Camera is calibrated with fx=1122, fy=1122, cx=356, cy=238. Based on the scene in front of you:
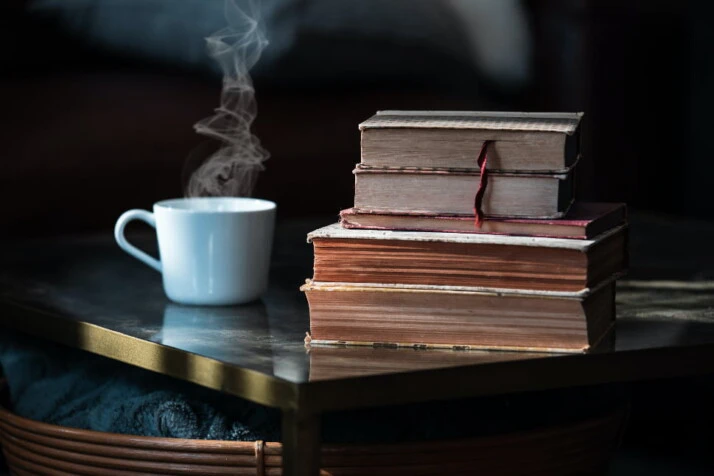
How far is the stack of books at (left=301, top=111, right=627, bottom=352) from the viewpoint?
2.74ft

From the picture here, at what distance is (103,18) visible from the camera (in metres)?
1.84

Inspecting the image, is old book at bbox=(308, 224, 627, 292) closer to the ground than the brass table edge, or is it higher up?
higher up

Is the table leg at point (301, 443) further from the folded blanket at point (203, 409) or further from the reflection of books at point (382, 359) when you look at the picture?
the folded blanket at point (203, 409)

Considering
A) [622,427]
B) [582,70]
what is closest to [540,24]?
[582,70]

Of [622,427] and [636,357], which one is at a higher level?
[636,357]

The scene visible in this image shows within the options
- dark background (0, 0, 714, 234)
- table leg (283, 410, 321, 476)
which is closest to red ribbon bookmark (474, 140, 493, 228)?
table leg (283, 410, 321, 476)

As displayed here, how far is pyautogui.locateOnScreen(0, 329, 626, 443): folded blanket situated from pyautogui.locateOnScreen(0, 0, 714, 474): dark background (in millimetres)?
644

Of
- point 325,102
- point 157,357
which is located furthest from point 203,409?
point 325,102

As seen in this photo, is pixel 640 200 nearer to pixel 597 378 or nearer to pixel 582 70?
pixel 582 70

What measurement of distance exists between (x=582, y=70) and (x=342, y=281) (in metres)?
1.70

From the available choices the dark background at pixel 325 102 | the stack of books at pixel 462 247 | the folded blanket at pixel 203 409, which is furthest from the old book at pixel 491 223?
the dark background at pixel 325 102

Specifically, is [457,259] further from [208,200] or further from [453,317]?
[208,200]

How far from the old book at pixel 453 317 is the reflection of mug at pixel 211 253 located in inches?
7.6

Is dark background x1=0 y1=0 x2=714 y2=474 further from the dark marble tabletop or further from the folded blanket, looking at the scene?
the folded blanket
